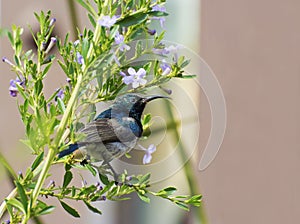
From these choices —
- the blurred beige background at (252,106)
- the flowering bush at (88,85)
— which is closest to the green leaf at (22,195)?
the flowering bush at (88,85)

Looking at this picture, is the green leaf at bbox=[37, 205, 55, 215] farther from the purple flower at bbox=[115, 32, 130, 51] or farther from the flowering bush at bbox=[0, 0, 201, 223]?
the purple flower at bbox=[115, 32, 130, 51]

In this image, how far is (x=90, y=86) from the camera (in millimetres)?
601

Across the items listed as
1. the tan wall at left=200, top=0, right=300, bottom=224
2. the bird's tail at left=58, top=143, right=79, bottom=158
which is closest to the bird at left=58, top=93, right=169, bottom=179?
the bird's tail at left=58, top=143, right=79, bottom=158

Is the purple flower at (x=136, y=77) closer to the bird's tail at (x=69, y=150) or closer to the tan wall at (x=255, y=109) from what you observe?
the bird's tail at (x=69, y=150)

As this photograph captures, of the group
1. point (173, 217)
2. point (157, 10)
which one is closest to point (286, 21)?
point (173, 217)

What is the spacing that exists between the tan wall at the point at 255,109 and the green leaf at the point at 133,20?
1040 mm

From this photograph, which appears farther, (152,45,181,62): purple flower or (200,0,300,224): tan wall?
(200,0,300,224): tan wall

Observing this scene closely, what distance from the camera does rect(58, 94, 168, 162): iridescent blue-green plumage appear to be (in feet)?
1.85

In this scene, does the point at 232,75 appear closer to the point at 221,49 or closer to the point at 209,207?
the point at 221,49

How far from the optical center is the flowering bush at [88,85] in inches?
21.8

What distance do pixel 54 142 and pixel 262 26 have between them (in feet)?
3.96

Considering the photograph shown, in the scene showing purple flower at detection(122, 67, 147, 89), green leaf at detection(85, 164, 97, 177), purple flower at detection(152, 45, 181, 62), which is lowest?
green leaf at detection(85, 164, 97, 177)

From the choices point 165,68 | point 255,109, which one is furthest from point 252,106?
point 165,68

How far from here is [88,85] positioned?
1.95 ft
